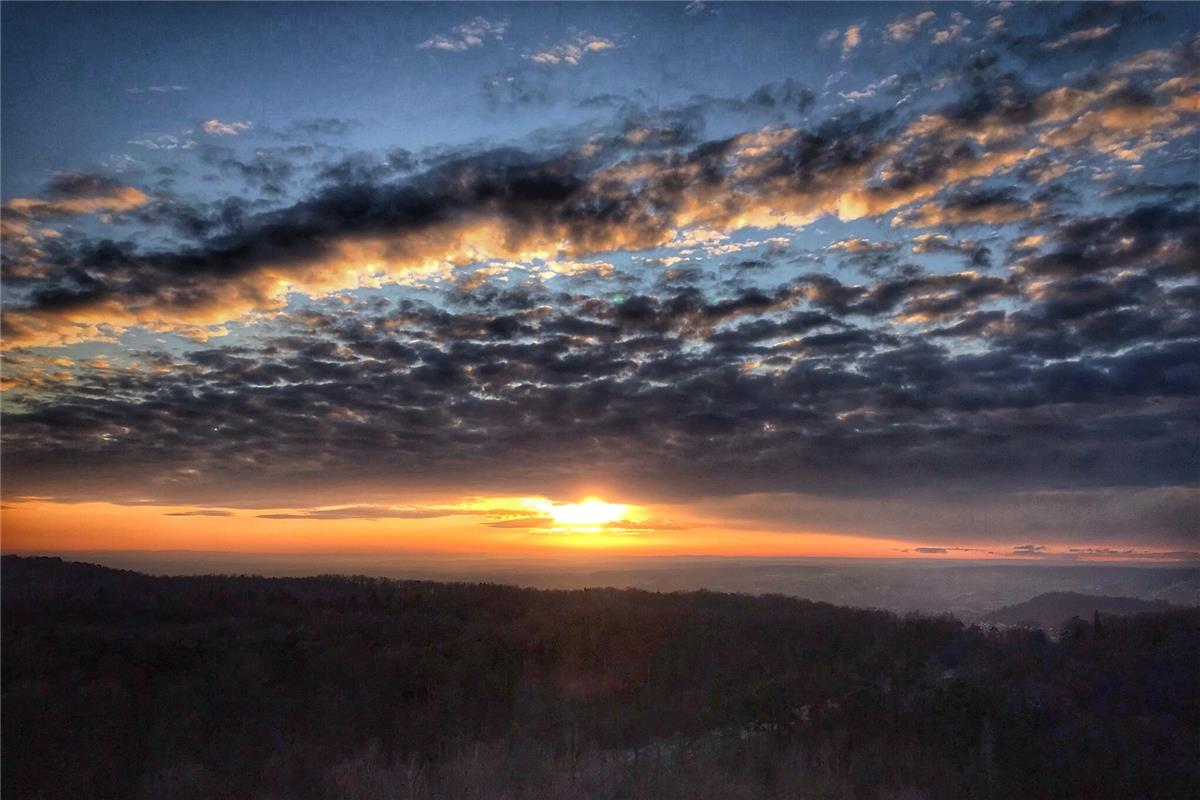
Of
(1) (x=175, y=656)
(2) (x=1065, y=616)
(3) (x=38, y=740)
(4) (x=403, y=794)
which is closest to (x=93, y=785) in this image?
(3) (x=38, y=740)

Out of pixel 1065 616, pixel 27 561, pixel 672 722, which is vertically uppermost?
pixel 27 561

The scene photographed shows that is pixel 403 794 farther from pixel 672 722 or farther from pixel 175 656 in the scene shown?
pixel 672 722

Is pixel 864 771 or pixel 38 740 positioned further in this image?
pixel 864 771

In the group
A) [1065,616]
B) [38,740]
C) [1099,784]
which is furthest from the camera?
[1065,616]

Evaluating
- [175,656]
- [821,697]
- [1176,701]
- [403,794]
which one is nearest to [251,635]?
[175,656]

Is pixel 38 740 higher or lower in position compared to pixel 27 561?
lower

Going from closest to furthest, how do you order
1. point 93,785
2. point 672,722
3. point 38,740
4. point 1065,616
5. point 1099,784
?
point 38,740
point 93,785
point 1099,784
point 672,722
point 1065,616
